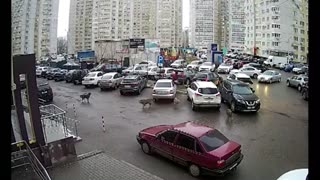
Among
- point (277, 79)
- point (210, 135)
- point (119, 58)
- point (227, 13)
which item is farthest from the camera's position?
point (227, 13)

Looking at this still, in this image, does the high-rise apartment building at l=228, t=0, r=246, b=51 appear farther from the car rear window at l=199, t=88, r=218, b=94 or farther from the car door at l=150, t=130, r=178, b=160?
the car door at l=150, t=130, r=178, b=160

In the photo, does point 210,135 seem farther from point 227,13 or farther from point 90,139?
point 227,13

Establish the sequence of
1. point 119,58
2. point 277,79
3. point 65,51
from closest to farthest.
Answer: point 277,79 < point 119,58 < point 65,51

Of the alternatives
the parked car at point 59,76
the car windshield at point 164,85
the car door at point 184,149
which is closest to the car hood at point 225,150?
the car door at point 184,149

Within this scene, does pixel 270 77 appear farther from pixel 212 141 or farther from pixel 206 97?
pixel 212 141

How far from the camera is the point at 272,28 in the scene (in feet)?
138

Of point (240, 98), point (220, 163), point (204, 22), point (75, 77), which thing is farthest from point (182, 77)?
point (204, 22)

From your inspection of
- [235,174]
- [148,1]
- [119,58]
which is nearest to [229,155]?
[235,174]

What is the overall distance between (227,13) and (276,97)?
49693mm

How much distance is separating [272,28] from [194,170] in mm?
40107

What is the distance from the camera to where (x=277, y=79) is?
22281 millimetres

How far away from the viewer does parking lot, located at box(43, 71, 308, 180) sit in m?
6.69

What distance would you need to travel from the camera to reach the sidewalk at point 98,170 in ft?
19.9

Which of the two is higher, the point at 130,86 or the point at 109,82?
the point at 109,82
